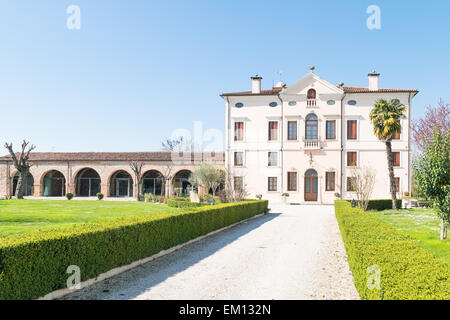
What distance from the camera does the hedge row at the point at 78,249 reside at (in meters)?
5.47

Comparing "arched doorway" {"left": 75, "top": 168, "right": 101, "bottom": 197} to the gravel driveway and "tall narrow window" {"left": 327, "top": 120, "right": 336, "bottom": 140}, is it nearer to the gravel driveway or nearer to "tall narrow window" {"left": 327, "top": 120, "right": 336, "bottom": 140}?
"tall narrow window" {"left": 327, "top": 120, "right": 336, "bottom": 140}

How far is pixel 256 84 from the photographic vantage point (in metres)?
35.2

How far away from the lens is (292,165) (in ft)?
111

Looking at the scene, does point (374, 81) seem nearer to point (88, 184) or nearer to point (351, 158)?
point (351, 158)

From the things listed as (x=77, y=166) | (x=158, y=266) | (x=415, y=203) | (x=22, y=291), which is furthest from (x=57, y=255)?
(x=77, y=166)

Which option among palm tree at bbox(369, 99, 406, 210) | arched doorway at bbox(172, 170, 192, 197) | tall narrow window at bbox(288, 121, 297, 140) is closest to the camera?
palm tree at bbox(369, 99, 406, 210)

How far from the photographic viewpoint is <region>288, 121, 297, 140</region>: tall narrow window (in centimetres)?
3394

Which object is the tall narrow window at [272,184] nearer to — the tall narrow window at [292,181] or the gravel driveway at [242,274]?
the tall narrow window at [292,181]

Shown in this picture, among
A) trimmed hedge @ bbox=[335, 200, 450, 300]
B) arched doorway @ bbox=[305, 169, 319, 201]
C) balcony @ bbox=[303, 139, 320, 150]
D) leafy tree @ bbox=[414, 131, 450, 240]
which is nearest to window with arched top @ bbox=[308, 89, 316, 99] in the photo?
balcony @ bbox=[303, 139, 320, 150]

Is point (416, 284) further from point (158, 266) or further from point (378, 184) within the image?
point (378, 184)

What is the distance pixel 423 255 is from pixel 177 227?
6622mm

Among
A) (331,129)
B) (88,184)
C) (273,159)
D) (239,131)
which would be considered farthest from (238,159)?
(88,184)

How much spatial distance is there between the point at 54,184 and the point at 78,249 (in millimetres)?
38097

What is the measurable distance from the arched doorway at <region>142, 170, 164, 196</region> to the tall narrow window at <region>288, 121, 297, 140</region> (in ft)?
45.1
